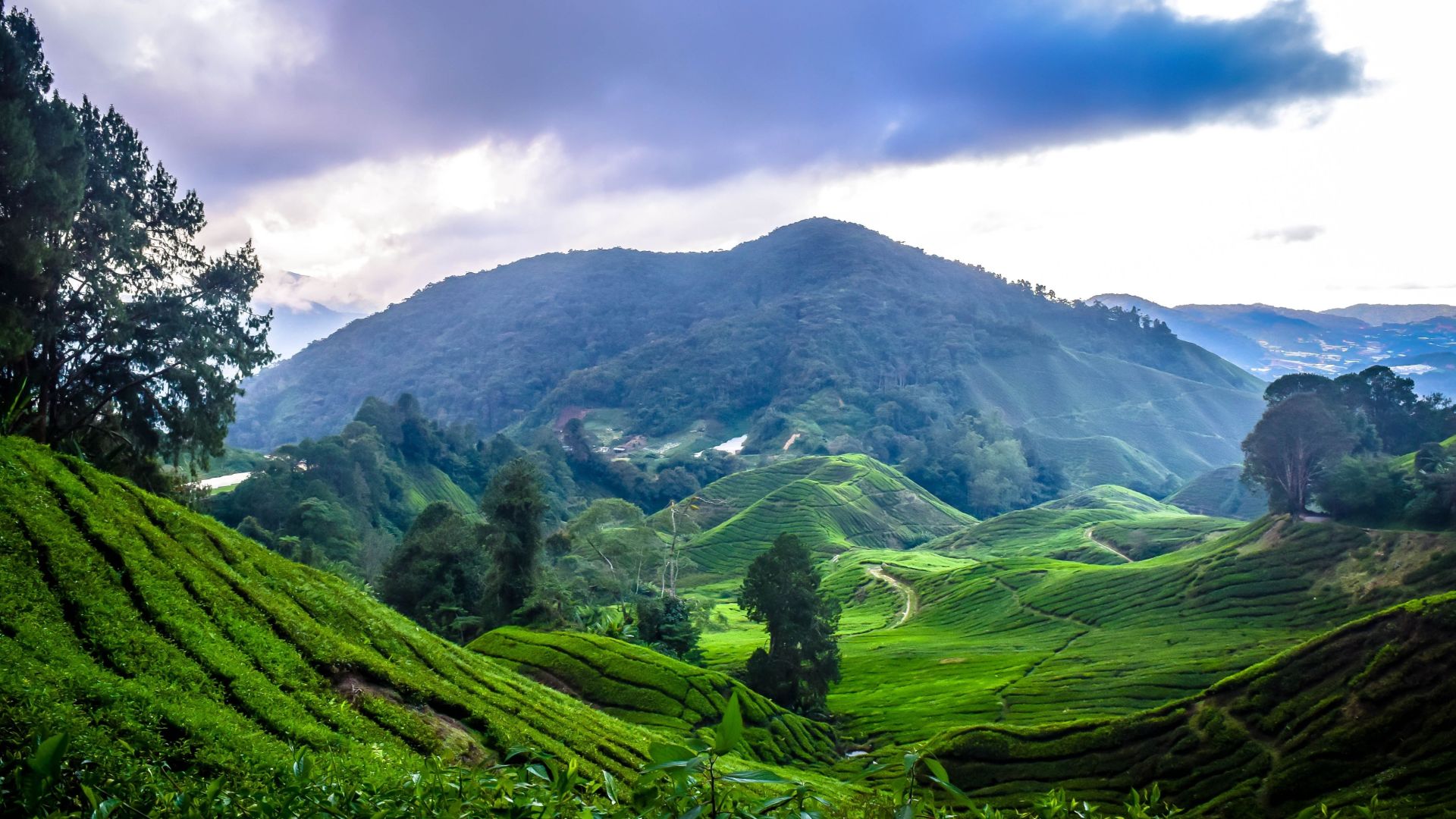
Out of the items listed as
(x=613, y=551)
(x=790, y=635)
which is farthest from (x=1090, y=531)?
(x=790, y=635)

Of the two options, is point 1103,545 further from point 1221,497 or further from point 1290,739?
point 1290,739

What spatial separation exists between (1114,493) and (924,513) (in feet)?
111

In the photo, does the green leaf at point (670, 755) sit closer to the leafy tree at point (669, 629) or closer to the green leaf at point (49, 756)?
the green leaf at point (49, 756)

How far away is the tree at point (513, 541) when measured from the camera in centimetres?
3731

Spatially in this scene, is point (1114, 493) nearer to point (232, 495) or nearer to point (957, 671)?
point (957, 671)

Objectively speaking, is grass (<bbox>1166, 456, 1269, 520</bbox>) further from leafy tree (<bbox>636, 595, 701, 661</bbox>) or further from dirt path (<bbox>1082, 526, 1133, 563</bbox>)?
leafy tree (<bbox>636, 595, 701, 661</bbox>)

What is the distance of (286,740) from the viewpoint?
782 cm

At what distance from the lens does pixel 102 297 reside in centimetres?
2316

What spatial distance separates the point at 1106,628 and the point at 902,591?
2483 centimetres

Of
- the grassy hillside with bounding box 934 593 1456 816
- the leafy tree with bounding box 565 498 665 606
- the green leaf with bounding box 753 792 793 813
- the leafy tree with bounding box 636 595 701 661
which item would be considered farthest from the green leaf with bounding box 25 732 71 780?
the leafy tree with bounding box 565 498 665 606

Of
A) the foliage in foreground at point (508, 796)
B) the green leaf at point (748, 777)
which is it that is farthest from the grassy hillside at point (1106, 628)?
the green leaf at point (748, 777)

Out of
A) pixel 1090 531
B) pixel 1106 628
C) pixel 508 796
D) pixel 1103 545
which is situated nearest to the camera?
pixel 508 796

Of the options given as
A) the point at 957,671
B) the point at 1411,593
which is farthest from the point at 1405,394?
the point at 957,671

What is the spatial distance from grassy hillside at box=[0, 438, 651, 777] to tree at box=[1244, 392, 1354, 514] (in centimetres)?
5549
